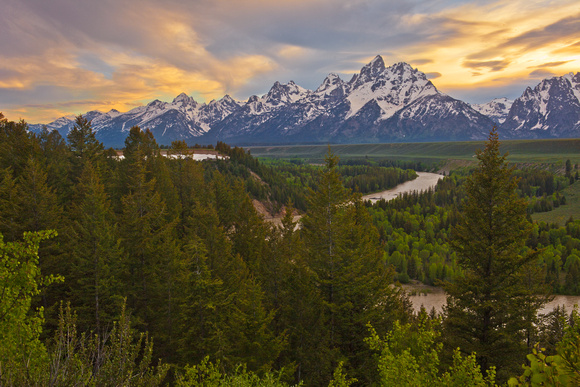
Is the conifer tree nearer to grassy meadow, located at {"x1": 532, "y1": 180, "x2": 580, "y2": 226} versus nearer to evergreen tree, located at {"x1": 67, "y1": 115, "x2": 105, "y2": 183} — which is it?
evergreen tree, located at {"x1": 67, "y1": 115, "x2": 105, "y2": 183}

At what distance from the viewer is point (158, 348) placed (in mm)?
23266

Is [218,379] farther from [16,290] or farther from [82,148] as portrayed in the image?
[82,148]

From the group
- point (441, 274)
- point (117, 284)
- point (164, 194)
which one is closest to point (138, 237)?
point (117, 284)

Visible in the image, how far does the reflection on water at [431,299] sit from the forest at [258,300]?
2478cm

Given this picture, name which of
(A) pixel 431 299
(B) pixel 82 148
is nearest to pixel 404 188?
(A) pixel 431 299

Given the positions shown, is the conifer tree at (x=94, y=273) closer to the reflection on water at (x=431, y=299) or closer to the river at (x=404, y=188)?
the reflection on water at (x=431, y=299)

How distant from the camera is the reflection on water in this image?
49344 mm

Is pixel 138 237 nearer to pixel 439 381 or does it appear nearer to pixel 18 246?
pixel 18 246

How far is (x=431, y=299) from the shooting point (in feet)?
174

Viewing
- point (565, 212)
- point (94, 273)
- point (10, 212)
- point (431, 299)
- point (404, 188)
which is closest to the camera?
point (94, 273)

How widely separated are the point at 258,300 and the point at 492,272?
1264 centimetres

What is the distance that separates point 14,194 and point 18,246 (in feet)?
75.5

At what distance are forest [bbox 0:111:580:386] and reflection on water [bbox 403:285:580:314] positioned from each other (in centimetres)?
2478

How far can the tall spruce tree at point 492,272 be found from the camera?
15734mm
